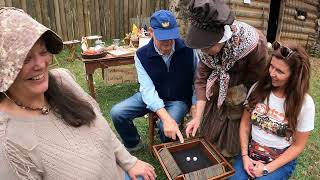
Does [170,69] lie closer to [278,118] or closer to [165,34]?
[165,34]

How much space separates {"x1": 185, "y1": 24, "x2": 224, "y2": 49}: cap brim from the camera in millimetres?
2230

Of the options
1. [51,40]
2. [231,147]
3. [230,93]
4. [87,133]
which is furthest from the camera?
[231,147]

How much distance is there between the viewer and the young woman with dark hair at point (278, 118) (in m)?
2.15

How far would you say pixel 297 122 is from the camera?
7.28 ft

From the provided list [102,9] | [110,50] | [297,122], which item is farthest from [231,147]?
[102,9]

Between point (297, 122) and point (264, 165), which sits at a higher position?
point (297, 122)

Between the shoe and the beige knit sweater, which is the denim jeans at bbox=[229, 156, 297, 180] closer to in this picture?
the beige knit sweater

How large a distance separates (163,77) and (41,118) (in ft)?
5.63

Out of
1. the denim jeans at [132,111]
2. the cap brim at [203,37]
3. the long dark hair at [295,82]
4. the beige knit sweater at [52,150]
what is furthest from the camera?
the denim jeans at [132,111]

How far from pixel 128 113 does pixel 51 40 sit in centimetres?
189

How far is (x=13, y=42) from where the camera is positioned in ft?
4.15

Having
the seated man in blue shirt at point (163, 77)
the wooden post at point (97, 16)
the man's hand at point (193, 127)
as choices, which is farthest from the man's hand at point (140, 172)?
the wooden post at point (97, 16)

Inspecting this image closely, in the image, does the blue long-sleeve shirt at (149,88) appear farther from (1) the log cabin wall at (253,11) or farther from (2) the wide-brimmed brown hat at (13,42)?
(1) the log cabin wall at (253,11)

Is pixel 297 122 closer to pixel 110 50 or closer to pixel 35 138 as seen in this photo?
pixel 35 138
